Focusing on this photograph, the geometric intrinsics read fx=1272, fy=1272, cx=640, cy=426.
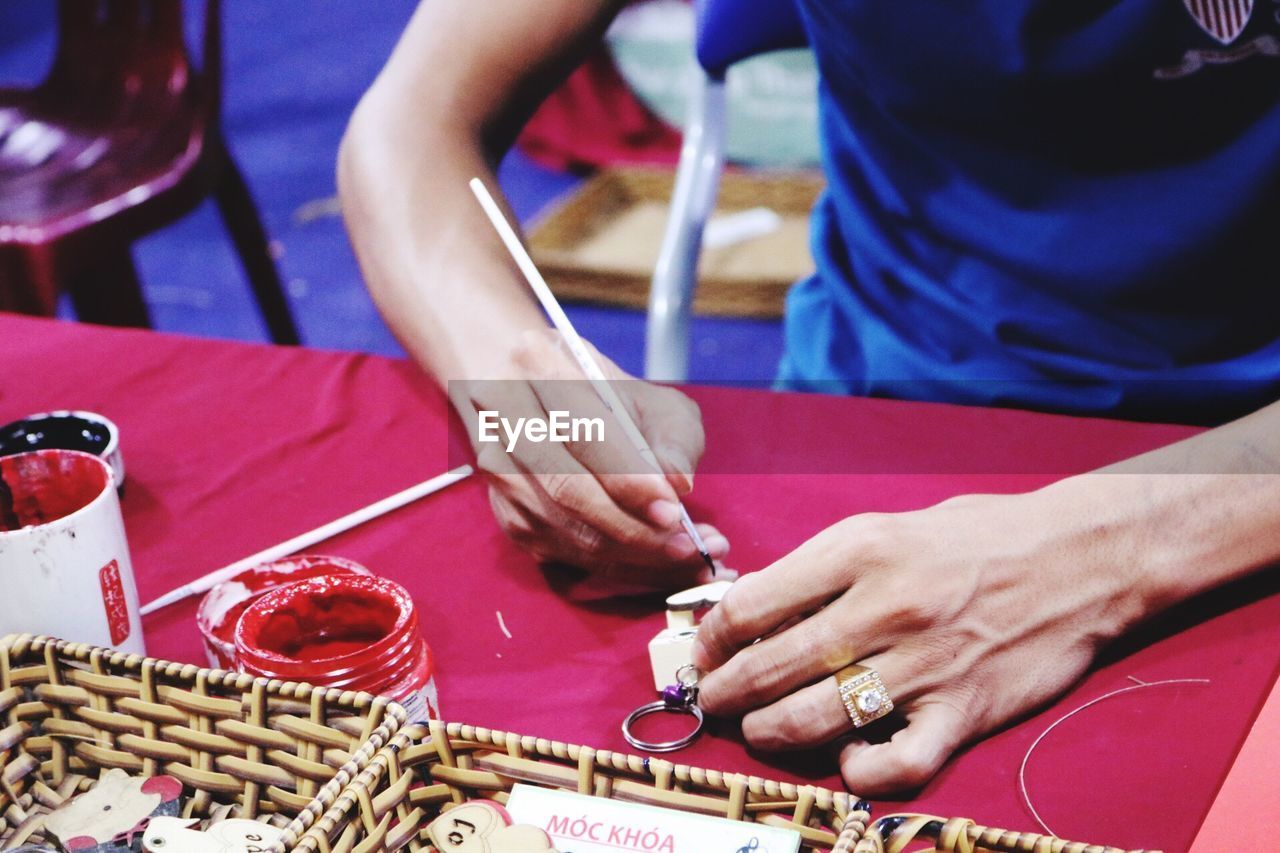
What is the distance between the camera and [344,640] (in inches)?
28.6

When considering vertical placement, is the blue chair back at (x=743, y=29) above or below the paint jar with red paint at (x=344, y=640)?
above

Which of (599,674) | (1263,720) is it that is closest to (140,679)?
(599,674)

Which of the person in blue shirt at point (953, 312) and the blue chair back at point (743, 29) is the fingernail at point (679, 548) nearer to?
the person in blue shirt at point (953, 312)

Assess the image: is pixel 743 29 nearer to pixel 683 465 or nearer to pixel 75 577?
pixel 683 465

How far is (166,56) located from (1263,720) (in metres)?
2.15

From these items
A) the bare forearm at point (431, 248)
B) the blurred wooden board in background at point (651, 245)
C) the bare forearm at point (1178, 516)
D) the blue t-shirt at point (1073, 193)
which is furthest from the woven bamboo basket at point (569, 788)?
the blurred wooden board in background at point (651, 245)

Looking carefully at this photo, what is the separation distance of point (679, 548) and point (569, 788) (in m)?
0.23

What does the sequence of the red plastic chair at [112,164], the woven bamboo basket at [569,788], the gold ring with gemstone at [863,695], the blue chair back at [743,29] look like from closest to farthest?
the woven bamboo basket at [569,788] < the gold ring with gemstone at [863,695] < the blue chair back at [743,29] < the red plastic chair at [112,164]

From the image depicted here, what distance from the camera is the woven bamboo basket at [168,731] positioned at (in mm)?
597

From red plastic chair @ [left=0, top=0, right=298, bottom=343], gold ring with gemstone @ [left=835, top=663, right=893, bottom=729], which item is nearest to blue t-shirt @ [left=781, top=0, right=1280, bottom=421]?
gold ring with gemstone @ [left=835, top=663, right=893, bottom=729]

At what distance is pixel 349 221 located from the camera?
3.69 feet

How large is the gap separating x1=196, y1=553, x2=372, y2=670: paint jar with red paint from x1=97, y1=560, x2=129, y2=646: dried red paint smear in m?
0.04

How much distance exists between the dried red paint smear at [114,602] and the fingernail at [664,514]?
1.01 ft

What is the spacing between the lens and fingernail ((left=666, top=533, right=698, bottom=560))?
0.78 meters
